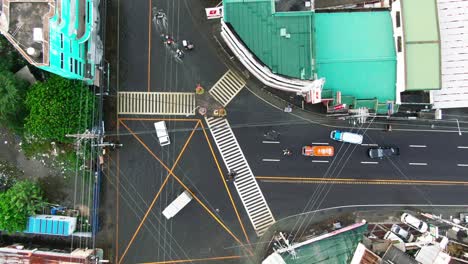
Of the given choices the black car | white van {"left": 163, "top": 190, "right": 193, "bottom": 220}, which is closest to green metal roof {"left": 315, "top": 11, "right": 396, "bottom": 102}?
the black car

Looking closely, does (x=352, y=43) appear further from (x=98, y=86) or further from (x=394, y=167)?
(x=98, y=86)

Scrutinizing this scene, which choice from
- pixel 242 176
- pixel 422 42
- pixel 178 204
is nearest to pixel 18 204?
pixel 178 204

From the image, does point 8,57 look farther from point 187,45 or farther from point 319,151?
point 319,151

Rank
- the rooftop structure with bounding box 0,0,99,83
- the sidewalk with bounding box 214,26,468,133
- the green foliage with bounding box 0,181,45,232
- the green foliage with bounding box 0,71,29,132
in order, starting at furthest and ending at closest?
1. the sidewalk with bounding box 214,26,468,133
2. the green foliage with bounding box 0,181,45,232
3. the green foliage with bounding box 0,71,29,132
4. the rooftop structure with bounding box 0,0,99,83

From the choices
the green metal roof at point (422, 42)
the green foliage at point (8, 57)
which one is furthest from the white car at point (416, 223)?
the green foliage at point (8, 57)

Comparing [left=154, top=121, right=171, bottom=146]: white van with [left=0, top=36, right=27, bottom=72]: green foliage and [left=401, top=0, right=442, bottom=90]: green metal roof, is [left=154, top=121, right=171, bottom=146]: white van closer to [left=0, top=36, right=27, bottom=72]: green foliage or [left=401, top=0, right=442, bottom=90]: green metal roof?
[left=0, top=36, right=27, bottom=72]: green foliage

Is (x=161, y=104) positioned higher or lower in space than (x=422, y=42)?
lower
